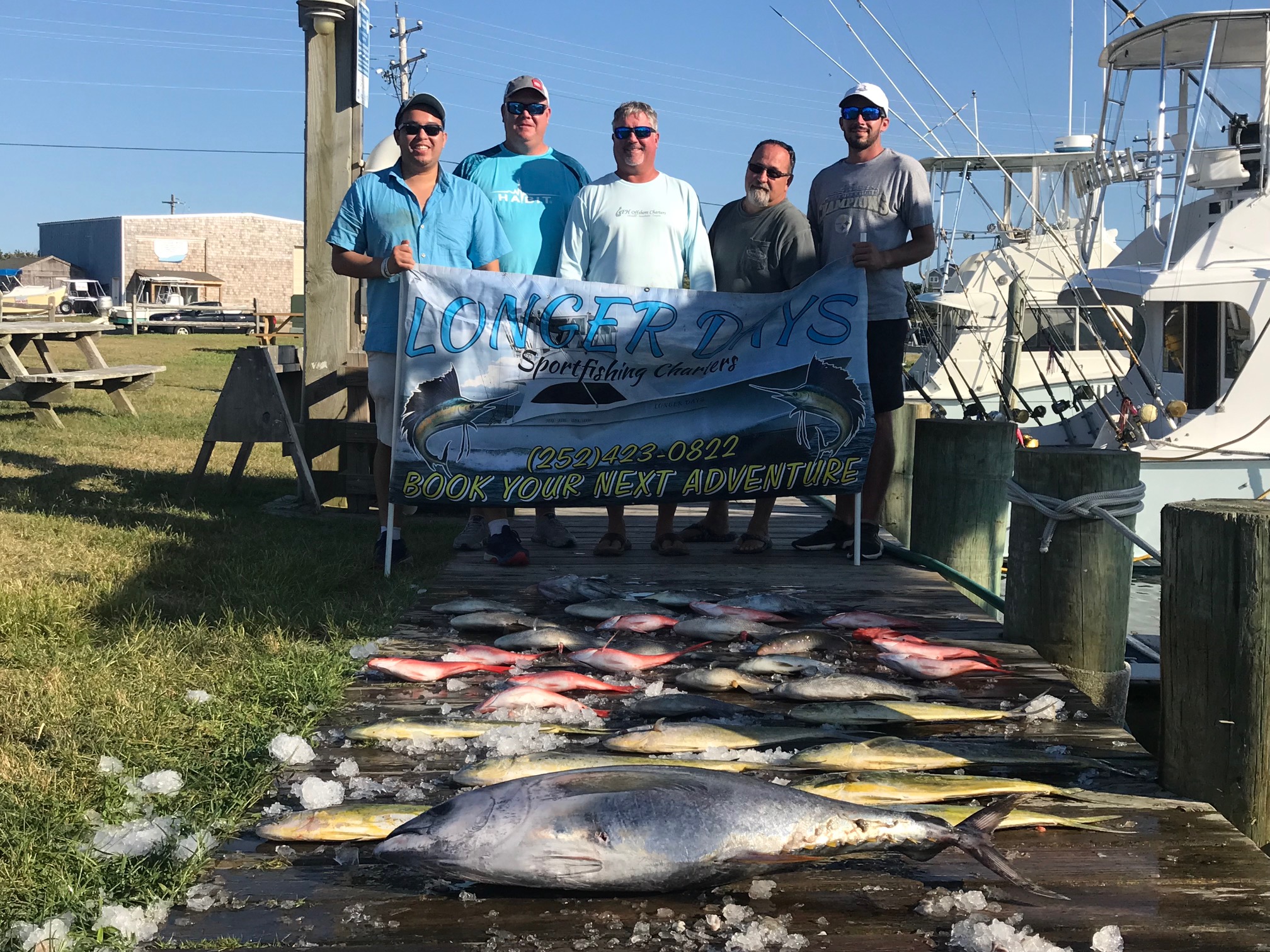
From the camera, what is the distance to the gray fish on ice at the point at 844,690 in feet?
11.2

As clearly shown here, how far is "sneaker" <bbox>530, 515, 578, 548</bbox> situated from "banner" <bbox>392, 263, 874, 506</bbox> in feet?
2.64

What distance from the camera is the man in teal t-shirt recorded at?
5535mm

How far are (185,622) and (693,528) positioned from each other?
2.84m

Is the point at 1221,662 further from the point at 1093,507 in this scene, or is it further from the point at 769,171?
the point at 769,171

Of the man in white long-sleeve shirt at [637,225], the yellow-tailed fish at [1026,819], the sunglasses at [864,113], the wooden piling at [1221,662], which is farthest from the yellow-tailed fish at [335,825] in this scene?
the sunglasses at [864,113]

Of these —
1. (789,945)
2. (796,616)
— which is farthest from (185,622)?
(789,945)

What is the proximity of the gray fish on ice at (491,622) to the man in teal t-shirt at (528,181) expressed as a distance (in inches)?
51.7

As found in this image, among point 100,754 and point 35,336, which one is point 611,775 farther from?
point 35,336

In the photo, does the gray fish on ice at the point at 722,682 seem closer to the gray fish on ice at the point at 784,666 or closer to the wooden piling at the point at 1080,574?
the gray fish on ice at the point at 784,666

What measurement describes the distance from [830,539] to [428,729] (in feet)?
11.4

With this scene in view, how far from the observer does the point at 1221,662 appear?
2816mm

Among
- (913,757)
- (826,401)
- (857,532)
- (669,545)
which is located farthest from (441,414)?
(913,757)

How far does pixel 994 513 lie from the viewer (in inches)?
228

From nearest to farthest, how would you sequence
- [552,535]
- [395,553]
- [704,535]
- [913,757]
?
[913,757] < [395,553] < [552,535] < [704,535]
